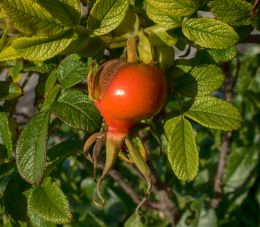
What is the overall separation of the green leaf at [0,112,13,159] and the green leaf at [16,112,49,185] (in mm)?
91

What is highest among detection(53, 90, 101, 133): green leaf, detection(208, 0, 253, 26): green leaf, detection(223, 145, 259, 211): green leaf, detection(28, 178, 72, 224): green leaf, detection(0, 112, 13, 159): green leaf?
detection(208, 0, 253, 26): green leaf

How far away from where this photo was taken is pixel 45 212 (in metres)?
1.01

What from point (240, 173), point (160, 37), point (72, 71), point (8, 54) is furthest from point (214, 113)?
point (240, 173)

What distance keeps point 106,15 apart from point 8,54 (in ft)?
0.80

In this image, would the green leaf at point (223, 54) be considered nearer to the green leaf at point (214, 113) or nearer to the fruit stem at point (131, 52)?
the green leaf at point (214, 113)

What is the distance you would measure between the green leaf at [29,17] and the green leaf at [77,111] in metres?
0.17

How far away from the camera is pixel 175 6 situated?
0.80m

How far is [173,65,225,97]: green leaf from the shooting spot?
2.99 feet

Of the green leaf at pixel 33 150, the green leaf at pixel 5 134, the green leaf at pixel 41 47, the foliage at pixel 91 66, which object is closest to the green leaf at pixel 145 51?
the foliage at pixel 91 66

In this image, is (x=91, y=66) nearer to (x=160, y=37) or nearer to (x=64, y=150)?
(x=160, y=37)

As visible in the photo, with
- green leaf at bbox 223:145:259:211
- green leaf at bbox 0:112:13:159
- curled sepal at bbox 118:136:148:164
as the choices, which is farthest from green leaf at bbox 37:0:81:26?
green leaf at bbox 223:145:259:211

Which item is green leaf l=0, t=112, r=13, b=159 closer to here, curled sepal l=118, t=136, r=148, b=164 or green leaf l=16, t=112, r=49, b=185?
green leaf l=16, t=112, r=49, b=185

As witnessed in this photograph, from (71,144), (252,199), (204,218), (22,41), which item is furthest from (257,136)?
(22,41)

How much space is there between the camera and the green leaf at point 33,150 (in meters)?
0.93
